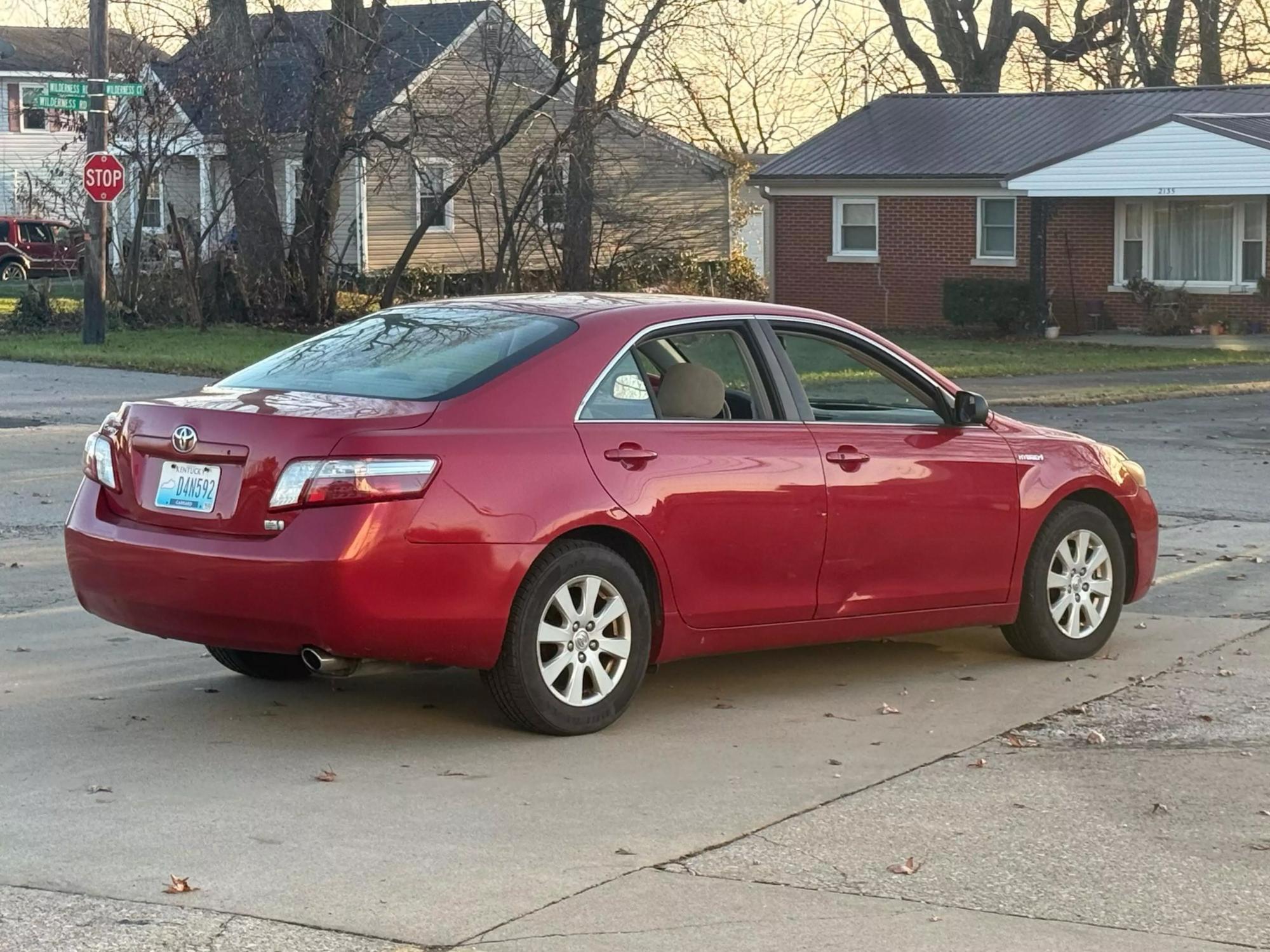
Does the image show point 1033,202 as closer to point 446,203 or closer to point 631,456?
point 446,203

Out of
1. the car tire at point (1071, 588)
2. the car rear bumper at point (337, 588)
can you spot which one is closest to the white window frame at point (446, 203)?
the car tire at point (1071, 588)

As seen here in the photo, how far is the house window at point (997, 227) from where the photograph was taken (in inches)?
1431

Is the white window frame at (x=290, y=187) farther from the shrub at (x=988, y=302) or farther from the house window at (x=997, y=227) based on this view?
the house window at (x=997, y=227)

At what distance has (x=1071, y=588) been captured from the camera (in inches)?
331

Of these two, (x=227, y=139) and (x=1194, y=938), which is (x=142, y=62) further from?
(x=1194, y=938)

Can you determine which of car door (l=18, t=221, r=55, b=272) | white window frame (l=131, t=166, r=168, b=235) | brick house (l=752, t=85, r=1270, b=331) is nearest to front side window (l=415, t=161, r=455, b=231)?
white window frame (l=131, t=166, r=168, b=235)

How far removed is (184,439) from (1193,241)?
29884mm

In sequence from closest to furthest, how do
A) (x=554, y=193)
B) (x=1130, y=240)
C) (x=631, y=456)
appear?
(x=631, y=456)
(x=554, y=193)
(x=1130, y=240)

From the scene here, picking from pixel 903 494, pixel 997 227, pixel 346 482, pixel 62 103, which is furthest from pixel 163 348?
pixel 346 482

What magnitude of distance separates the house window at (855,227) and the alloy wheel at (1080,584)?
2980 centimetres

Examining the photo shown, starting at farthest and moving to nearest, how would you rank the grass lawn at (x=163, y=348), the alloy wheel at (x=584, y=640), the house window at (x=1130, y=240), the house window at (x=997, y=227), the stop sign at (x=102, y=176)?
the house window at (x=997, y=227)
the house window at (x=1130, y=240)
the stop sign at (x=102, y=176)
the grass lawn at (x=163, y=348)
the alloy wheel at (x=584, y=640)

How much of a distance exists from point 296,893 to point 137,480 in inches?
90.6

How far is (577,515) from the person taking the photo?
671 cm

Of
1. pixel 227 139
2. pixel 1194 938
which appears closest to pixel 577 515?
pixel 1194 938
